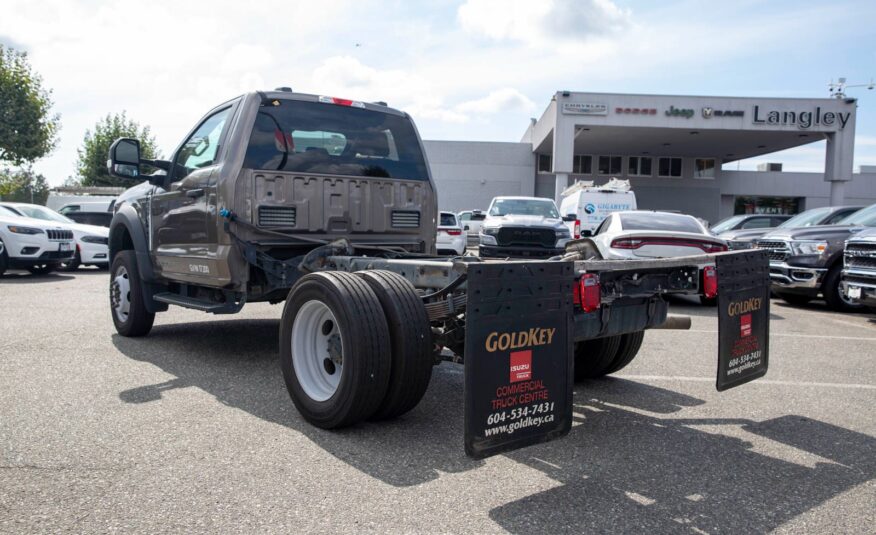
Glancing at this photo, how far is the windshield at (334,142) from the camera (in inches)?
222

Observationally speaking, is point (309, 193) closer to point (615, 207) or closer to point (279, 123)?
point (279, 123)

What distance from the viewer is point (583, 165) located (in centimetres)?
4403

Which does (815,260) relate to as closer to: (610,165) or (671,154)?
(610,165)

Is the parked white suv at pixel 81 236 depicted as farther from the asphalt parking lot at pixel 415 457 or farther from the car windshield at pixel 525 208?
the asphalt parking lot at pixel 415 457

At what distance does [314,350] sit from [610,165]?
136 ft

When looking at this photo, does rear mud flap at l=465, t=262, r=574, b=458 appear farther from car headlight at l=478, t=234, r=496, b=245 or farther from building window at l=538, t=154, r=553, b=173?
building window at l=538, t=154, r=553, b=173

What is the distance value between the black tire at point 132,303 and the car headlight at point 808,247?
9241mm

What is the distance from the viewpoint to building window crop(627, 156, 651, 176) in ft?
144

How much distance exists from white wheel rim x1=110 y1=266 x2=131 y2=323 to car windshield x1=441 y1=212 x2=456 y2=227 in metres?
Answer: 14.1

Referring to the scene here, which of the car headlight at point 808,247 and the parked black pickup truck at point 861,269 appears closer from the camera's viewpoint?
the parked black pickup truck at point 861,269

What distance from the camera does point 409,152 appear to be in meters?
6.39

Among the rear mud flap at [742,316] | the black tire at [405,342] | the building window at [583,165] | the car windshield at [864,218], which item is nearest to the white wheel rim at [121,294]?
the black tire at [405,342]

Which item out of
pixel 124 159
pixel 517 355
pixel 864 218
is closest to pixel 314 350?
pixel 517 355

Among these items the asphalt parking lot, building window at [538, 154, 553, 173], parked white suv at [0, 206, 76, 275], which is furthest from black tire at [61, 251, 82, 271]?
building window at [538, 154, 553, 173]
